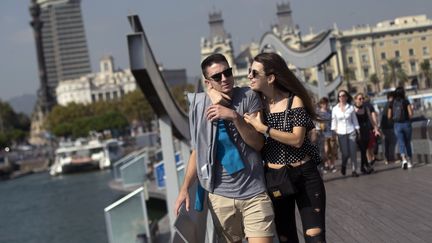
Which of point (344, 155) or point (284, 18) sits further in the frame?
point (284, 18)

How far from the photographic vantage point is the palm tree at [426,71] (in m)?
113

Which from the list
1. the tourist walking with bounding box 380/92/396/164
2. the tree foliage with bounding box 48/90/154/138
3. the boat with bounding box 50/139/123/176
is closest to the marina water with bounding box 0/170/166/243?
the tourist walking with bounding box 380/92/396/164

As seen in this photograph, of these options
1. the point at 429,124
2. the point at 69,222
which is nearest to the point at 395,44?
the point at 69,222

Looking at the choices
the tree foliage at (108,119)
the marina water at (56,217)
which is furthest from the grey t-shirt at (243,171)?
the tree foliage at (108,119)

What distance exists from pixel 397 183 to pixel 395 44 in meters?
124

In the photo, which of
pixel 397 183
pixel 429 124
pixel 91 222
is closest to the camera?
pixel 397 183

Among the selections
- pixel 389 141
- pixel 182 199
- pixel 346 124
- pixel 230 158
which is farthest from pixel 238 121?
pixel 389 141

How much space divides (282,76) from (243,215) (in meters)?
0.87

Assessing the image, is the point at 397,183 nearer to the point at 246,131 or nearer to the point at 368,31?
the point at 246,131

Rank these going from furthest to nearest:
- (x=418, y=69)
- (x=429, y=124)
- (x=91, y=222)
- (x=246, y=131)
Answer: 1. (x=418, y=69)
2. (x=91, y=222)
3. (x=429, y=124)
4. (x=246, y=131)

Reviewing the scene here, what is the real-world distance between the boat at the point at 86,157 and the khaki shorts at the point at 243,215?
7396 cm

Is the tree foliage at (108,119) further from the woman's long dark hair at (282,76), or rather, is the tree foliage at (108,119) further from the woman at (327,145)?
the woman's long dark hair at (282,76)

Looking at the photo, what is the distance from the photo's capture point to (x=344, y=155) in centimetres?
1307

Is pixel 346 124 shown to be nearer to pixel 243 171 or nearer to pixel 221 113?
pixel 243 171
